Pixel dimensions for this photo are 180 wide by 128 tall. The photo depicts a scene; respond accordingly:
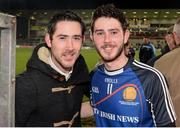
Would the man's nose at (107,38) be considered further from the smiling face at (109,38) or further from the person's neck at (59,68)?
the person's neck at (59,68)

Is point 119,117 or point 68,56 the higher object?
point 68,56

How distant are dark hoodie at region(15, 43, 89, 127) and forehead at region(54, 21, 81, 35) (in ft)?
0.56

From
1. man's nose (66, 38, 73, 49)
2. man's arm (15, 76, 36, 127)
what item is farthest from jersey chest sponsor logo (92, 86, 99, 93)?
man's arm (15, 76, 36, 127)

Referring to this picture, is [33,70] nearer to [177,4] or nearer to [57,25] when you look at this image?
[57,25]

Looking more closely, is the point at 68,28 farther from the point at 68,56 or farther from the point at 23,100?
the point at 23,100

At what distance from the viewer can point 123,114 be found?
2.23 metres

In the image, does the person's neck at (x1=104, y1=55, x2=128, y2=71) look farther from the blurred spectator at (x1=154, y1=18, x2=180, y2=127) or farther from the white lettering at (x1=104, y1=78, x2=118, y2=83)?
the blurred spectator at (x1=154, y1=18, x2=180, y2=127)

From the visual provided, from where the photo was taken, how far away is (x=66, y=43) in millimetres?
2092

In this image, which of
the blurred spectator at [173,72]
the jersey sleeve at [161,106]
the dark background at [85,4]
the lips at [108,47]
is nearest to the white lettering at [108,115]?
the jersey sleeve at [161,106]

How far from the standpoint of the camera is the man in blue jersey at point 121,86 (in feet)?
7.02

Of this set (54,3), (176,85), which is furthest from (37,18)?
(176,85)

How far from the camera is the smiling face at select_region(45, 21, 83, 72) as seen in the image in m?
2.09

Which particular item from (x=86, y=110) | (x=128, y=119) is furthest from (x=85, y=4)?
(x=128, y=119)

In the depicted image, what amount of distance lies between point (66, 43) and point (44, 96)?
319mm
